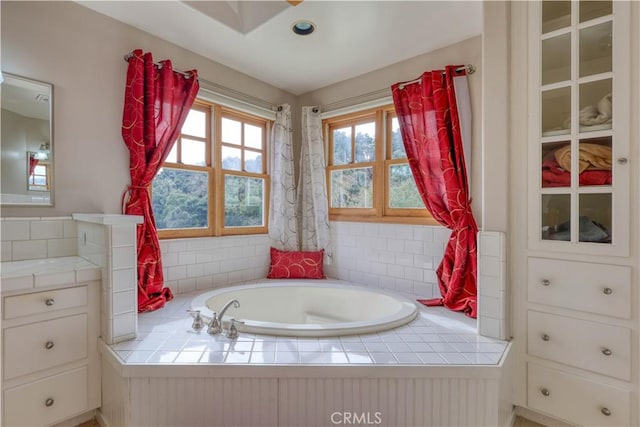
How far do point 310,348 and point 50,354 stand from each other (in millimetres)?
1251

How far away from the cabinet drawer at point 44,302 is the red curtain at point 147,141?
1.65ft

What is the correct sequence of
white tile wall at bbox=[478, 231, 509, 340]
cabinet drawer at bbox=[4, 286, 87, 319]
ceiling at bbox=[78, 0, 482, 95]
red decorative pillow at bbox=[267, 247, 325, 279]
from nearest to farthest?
cabinet drawer at bbox=[4, 286, 87, 319] → white tile wall at bbox=[478, 231, 509, 340] → ceiling at bbox=[78, 0, 482, 95] → red decorative pillow at bbox=[267, 247, 325, 279]

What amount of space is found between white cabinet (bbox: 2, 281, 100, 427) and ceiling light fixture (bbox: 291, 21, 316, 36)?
6.59 feet

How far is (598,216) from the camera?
1.46 m

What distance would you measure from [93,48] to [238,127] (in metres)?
1.20

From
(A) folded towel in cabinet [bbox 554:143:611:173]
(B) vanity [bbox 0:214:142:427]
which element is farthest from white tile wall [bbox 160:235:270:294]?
(A) folded towel in cabinet [bbox 554:143:611:173]

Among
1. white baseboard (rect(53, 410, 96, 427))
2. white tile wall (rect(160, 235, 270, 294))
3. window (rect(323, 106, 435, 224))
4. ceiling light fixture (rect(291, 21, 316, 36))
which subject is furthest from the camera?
window (rect(323, 106, 435, 224))

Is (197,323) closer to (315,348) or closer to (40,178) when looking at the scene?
(315,348)

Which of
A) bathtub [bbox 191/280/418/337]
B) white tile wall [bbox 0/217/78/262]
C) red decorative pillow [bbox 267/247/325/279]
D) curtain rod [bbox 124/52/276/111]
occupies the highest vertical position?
curtain rod [bbox 124/52/276/111]

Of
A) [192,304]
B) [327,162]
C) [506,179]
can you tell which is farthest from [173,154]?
[506,179]

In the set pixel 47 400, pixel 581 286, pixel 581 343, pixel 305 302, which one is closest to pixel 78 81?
pixel 47 400

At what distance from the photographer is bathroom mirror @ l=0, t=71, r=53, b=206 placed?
167 centimetres

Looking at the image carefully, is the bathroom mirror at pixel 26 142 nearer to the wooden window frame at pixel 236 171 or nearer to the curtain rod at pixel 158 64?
the curtain rod at pixel 158 64

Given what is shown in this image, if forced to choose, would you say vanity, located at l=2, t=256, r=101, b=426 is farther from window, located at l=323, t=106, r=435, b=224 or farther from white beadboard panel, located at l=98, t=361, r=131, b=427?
window, located at l=323, t=106, r=435, b=224
